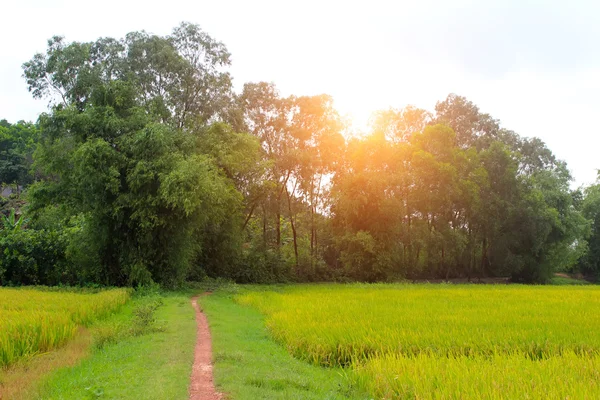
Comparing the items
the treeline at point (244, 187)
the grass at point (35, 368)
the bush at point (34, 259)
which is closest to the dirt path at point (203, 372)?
the grass at point (35, 368)

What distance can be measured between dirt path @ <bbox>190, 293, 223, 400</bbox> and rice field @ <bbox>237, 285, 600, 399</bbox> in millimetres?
1687

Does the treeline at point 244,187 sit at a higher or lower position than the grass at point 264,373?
higher

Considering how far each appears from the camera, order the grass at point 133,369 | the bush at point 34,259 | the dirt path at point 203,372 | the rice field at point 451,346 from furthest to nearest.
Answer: the bush at point 34,259
the grass at point 133,369
the dirt path at point 203,372
the rice field at point 451,346

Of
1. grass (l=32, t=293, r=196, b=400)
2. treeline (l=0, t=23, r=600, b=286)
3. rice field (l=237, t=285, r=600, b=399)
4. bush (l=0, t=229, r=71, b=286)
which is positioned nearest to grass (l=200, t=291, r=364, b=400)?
rice field (l=237, t=285, r=600, b=399)

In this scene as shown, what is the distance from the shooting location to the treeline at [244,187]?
21391 mm

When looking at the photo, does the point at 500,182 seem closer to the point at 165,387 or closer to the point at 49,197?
the point at 49,197

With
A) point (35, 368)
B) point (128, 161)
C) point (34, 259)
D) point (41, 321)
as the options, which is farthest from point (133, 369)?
point (34, 259)

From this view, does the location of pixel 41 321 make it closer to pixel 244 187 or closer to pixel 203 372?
pixel 203 372

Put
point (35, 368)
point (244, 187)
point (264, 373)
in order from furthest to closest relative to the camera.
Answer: point (244, 187) → point (35, 368) → point (264, 373)

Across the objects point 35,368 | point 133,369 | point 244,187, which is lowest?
point 35,368

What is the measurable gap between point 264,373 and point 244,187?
2197cm

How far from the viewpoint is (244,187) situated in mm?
28250

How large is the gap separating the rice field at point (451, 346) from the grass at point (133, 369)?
2366mm

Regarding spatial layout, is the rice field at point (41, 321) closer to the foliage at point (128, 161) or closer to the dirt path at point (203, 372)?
the dirt path at point (203, 372)
